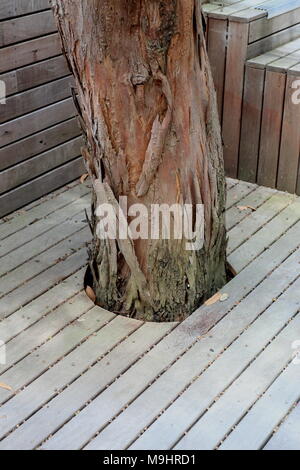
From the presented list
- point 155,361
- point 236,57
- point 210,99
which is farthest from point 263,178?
point 155,361

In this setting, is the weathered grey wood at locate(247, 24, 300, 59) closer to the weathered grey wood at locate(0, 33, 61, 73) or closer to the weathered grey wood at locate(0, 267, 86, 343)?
the weathered grey wood at locate(0, 33, 61, 73)

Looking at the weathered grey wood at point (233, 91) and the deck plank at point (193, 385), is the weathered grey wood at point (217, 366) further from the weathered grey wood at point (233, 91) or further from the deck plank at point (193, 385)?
the weathered grey wood at point (233, 91)

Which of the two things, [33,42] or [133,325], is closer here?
[133,325]

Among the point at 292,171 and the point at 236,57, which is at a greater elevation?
the point at 236,57

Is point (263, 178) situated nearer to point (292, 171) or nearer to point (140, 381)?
point (292, 171)

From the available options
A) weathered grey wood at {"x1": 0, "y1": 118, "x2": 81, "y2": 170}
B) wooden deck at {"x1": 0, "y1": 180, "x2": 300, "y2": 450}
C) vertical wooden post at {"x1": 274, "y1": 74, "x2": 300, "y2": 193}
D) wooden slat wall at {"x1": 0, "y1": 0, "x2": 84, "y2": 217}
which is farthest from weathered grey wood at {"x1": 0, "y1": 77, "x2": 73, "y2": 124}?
vertical wooden post at {"x1": 274, "y1": 74, "x2": 300, "y2": 193}

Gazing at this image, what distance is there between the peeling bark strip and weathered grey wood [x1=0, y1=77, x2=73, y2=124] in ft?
3.62

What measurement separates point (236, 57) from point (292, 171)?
790 mm

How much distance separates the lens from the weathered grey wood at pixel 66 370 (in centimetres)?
291

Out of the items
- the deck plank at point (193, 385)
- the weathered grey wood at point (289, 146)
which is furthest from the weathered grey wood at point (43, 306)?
the weathered grey wood at point (289, 146)

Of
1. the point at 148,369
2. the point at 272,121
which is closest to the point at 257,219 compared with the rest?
the point at 272,121

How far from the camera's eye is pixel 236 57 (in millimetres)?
4652

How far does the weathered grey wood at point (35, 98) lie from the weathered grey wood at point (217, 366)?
5.76 ft

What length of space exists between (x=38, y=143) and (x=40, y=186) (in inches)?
11.1
